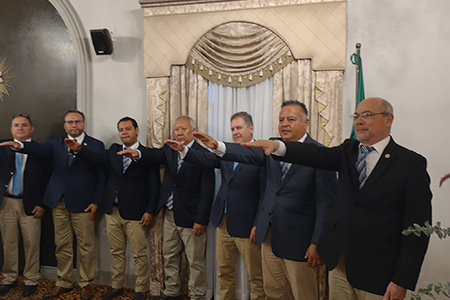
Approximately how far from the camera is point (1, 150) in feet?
11.4

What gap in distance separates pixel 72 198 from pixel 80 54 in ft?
4.82

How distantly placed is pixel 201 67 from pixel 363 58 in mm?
1439

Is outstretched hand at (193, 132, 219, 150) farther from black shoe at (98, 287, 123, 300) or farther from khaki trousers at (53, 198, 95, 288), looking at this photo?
black shoe at (98, 287, 123, 300)

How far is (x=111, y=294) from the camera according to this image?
3.34 metres

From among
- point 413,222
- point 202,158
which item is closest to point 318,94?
point 202,158

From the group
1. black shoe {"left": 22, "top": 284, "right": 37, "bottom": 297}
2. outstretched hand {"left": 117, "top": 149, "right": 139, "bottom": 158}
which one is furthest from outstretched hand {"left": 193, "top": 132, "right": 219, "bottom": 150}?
black shoe {"left": 22, "top": 284, "right": 37, "bottom": 297}

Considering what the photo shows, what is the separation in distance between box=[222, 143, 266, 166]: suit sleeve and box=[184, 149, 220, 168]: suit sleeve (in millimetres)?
548

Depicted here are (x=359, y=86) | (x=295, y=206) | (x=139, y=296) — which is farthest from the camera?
(x=139, y=296)

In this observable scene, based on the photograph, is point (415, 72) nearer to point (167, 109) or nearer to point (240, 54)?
point (240, 54)

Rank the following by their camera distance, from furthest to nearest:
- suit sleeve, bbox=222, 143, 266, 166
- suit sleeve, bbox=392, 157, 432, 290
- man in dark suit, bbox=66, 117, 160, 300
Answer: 1. man in dark suit, bbox=66, 117, 160, 300
2. suit sleeve, bbox=222, 143, 266, 166
3. suit sleeve, bbox=392, 157, 432, 290

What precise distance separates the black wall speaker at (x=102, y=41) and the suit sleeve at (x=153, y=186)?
124cm

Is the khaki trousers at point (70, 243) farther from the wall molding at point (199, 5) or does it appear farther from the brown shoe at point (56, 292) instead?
the wall molding at point (199, 5)

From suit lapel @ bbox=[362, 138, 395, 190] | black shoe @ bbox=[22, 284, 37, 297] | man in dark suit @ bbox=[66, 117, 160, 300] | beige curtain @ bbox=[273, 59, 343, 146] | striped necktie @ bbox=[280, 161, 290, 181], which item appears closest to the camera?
suit lapel @ bbox=[362, 138, 395, 190]

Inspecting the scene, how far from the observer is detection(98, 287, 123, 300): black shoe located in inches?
130
